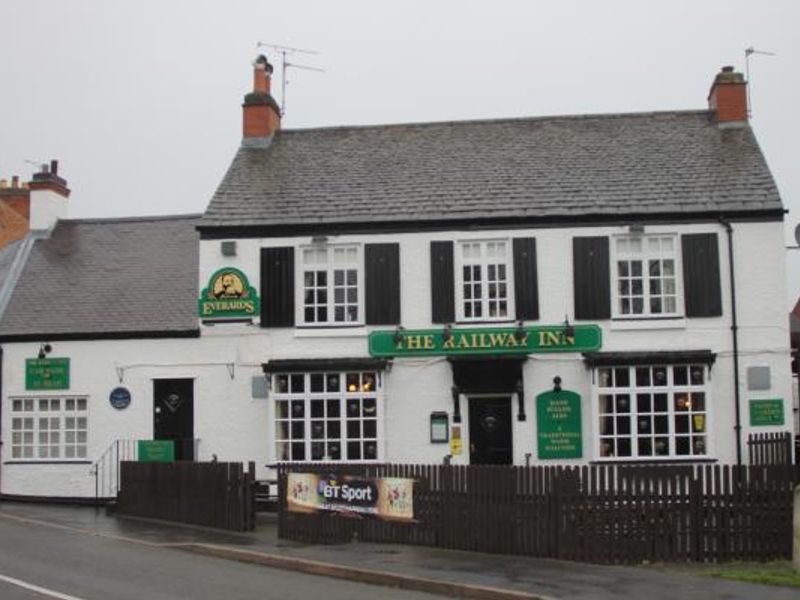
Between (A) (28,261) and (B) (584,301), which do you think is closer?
(B) (584,301)

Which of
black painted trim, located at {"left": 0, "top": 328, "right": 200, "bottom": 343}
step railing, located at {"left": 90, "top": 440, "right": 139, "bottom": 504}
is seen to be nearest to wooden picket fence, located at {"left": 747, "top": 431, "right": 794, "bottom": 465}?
black painted trim, located at {"left": 0, "top": 328, "right": 200, "bottom": 343}

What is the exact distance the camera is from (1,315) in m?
23.1

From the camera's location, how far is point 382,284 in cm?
2109

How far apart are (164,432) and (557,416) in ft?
27.0

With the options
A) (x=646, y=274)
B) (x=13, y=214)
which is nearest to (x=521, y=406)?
(x=646, y=274)

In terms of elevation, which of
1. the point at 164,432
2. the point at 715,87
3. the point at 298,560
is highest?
the point at 715,87

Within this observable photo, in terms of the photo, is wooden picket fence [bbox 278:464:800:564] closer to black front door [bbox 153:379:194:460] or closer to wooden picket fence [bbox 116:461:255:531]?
wooden picket fence [bbox 116:461:255:531]

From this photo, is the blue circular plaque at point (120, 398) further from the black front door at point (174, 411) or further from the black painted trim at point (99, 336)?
the black painted trim at point (99, 336)

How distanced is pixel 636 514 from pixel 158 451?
11.3 metres

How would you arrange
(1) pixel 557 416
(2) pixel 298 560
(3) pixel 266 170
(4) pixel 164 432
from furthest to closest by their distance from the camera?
(3) pixel 266 170 → (4) pixel 164 432 → (1) pixel 557 416 → (2) pixel 298 560

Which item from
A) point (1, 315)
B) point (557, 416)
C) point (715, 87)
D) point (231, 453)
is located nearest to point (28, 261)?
point (1, 315)

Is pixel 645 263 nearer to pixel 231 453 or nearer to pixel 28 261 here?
pixel 231 453

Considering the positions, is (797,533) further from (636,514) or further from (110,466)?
(110,466)

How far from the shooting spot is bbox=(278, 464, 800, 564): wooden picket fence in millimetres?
13773
